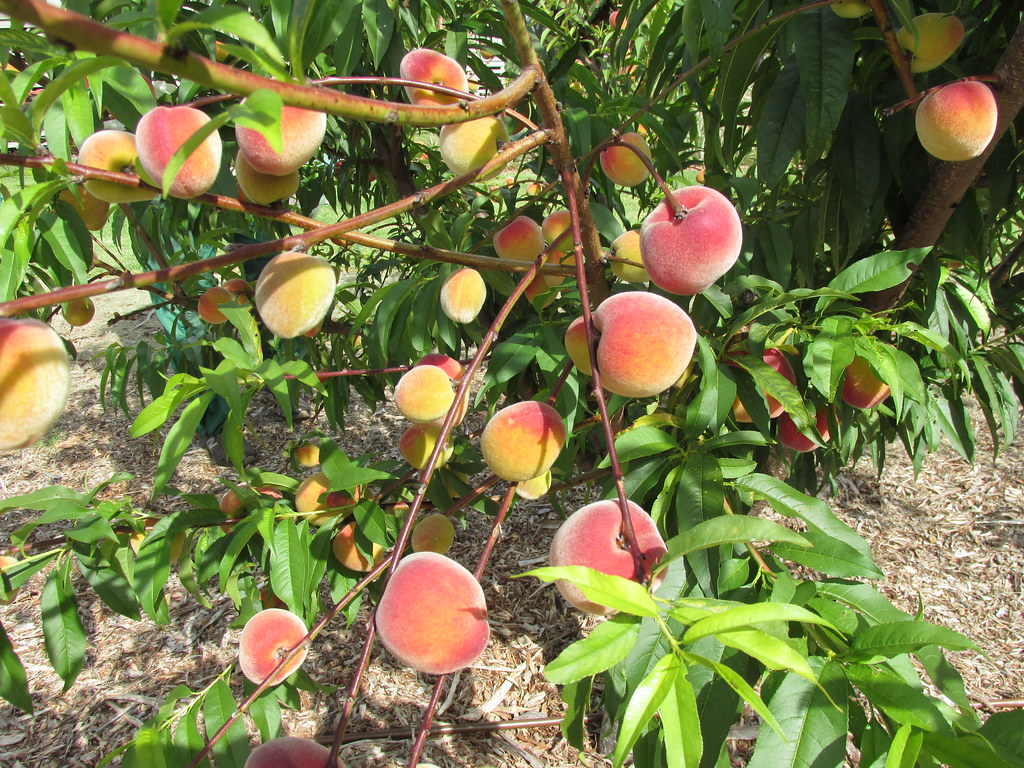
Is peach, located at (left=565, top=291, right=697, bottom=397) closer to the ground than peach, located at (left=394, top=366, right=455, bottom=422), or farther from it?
farther from it

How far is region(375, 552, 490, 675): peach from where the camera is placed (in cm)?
64

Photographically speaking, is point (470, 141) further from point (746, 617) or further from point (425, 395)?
point (746, 617)

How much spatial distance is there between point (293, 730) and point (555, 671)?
59.4 inches

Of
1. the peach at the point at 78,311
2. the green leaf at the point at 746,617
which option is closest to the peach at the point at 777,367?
the green leaf at the point at 746,617

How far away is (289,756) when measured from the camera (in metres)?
0.69

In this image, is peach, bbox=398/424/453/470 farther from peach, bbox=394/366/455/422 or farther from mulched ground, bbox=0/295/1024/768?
mulched ground, bbox=0/295/1024/768

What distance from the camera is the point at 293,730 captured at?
5.59 ft

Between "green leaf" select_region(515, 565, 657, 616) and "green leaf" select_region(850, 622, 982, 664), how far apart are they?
1.08 ft

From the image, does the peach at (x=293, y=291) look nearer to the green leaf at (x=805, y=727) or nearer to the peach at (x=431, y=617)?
the peach at (x=431, y=617)

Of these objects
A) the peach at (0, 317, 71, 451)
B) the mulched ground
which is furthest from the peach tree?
the mulched ground

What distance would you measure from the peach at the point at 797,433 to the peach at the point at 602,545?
585 mm

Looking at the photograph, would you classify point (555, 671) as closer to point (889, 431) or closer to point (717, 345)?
point (717, 345)

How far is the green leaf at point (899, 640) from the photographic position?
0.63 m

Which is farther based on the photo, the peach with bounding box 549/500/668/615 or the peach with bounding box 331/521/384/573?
the peach with bounding box 331/521/384/573
